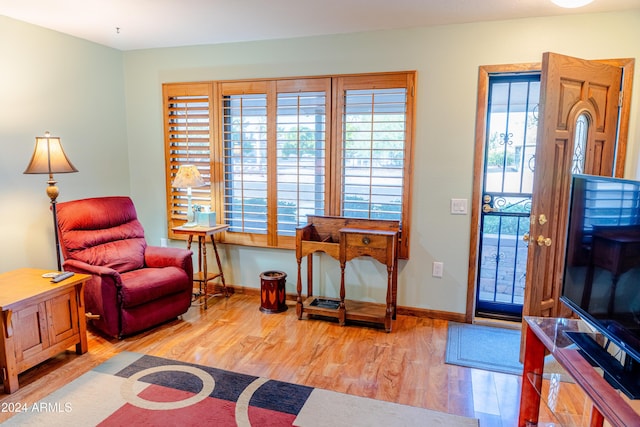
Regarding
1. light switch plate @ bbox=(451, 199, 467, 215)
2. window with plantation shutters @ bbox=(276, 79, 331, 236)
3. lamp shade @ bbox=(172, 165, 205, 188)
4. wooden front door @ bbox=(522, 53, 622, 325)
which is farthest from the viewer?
lamp shade @ bbox=(172, 165, 205, 188)

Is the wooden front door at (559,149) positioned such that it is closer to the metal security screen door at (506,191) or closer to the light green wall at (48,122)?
the metal security screen door at (506,191)

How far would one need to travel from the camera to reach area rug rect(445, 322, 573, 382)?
9.17 ft

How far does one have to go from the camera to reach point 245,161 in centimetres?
395

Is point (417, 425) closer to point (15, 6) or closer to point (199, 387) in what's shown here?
point (199, 387)

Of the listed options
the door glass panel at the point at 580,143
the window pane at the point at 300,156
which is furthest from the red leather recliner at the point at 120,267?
the door glass panel at the point at 580,143

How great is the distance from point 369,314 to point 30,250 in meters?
2.95

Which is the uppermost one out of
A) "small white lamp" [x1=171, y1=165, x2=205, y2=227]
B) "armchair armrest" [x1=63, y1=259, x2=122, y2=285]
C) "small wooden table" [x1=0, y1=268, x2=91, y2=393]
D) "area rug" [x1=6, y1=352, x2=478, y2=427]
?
"small white lamp" [x1=171, y1=165, x2=205, y2=227]

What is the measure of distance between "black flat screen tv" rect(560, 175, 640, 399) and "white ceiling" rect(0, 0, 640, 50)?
1621 millimetres

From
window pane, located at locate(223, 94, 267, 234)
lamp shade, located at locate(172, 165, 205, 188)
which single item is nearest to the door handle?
window pane, located at locate(223, 94, 267, 234)

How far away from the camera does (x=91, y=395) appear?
2.37m

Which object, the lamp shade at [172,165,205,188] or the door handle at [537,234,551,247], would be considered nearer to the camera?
the door handle at [537,234,551,247]

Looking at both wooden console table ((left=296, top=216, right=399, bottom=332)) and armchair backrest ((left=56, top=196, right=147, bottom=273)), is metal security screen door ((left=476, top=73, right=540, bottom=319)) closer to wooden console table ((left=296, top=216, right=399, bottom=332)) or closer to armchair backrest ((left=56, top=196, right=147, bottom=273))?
wooden console table ((left=296, top=216, right=399, bottom=332))

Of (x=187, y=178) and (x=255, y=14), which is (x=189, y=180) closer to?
(x=187, y=178)

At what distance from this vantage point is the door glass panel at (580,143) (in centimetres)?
267
